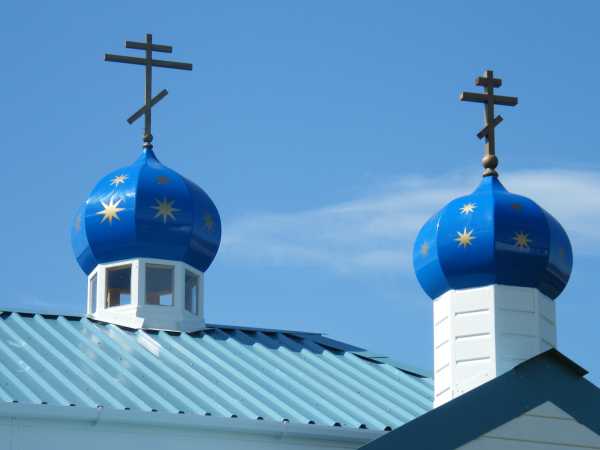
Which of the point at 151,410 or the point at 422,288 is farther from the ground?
the point at 422,288

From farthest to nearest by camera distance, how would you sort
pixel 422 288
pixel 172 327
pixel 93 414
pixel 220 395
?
pixel 172 327 → pixel 422 288 → pixel 220 395 → pixel 93 414

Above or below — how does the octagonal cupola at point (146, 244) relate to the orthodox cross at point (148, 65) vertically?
below

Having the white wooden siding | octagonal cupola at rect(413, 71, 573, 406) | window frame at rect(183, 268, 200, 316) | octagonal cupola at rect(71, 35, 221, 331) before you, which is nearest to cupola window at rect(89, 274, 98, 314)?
octagonal cupola at rect(71, 35, 221, 331)

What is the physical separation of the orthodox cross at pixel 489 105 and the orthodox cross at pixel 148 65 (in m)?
4.89

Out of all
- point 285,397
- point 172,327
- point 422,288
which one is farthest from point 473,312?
point 172,327

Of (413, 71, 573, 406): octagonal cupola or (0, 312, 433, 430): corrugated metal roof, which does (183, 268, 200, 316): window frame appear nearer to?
(0, 312, 433, 430): corrugated metal roof

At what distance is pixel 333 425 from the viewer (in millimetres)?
18531

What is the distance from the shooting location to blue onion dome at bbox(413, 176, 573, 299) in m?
Result: 19.8

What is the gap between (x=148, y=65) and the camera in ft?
78.7

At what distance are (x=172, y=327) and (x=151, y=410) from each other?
425cm

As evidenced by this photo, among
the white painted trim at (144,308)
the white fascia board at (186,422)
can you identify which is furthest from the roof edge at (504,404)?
the white painted trim at (144,308)

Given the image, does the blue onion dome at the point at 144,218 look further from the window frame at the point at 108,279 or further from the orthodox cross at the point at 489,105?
the orthodox cross at the point at 489,105

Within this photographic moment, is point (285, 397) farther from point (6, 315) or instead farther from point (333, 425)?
point (6, 315)

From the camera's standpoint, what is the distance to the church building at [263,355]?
48.5 ft
